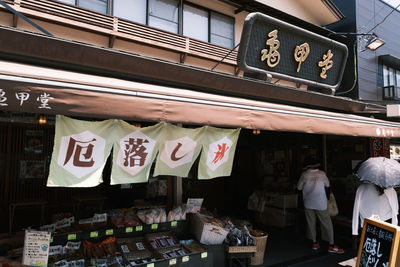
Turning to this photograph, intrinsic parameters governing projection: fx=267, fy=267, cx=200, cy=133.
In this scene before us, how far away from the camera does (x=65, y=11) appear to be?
7.05 meters

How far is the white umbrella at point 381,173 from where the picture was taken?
493 cm

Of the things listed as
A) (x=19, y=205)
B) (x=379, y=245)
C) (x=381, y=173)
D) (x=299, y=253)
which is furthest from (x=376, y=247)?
(x=19, y=205)

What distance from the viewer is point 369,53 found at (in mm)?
13555

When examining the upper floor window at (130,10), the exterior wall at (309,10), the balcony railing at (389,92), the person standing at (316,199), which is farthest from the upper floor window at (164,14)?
the balcony railing at (389,92)

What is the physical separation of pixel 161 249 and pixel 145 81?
2.77 m

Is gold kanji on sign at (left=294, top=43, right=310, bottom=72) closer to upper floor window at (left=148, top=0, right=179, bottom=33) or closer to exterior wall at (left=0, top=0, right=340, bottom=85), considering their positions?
exterior wall at (left=0, top=0, right=340, bottom=85)

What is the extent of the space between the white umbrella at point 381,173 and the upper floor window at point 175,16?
23.0 ft

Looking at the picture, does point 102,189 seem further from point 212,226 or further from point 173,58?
point 173,58

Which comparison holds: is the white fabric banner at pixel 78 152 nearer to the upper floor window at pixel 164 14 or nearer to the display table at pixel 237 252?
the display table at pixel 237 252

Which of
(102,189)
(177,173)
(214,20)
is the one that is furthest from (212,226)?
(214,20)

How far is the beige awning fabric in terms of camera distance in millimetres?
2726

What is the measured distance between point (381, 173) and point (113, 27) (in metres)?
7.56

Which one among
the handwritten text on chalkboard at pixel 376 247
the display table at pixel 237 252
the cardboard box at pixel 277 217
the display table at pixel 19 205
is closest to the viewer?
the handwritten text on chalkboard at pixel 376 247

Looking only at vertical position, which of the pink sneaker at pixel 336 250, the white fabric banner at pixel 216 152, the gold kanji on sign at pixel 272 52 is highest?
the gold kanji on sign at pixel 272 52
